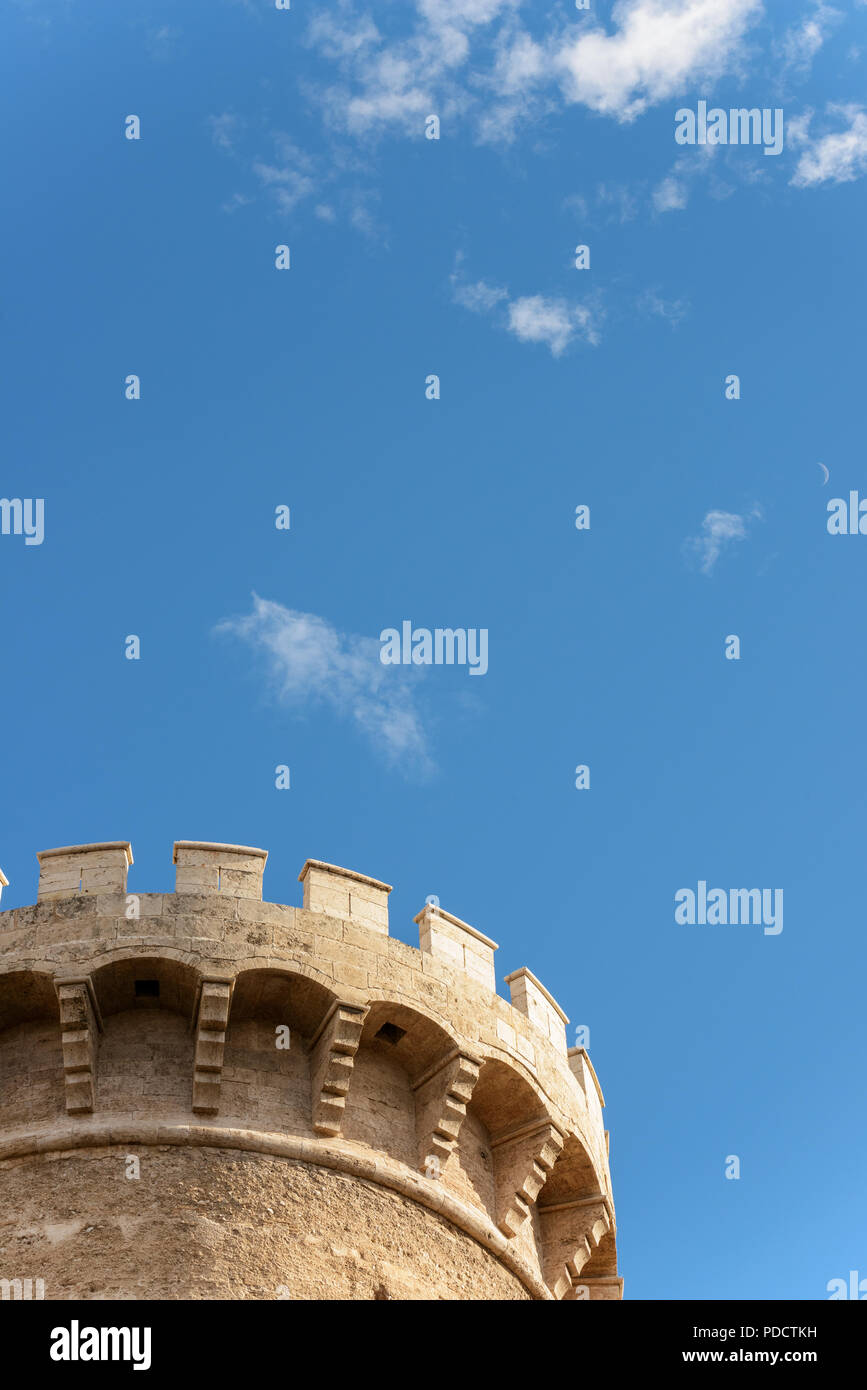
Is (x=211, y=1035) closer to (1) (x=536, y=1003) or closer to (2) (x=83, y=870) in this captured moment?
(2) (x=83, y=870)

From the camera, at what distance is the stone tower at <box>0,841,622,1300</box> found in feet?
40.8

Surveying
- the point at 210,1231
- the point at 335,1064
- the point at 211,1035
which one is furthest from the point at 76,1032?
the point at 335,1064

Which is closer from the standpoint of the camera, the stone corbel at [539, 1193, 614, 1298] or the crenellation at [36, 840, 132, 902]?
the crenellation at [36, 840, 132, 902]

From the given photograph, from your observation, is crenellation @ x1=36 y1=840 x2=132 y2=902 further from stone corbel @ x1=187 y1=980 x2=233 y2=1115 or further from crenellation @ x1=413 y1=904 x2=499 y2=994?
crenellation @ x1=413 y1=904 x2=499 y2=994

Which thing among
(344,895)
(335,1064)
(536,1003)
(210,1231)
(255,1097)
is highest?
(344,895)

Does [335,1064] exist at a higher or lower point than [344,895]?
lower

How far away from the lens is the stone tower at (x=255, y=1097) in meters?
12.4

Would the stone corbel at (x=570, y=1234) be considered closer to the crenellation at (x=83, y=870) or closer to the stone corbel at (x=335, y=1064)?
the stone corbel at (x=335, y=1064)

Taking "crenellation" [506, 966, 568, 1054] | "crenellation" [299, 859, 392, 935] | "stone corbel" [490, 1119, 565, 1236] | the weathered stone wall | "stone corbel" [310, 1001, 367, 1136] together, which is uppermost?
"crenellation" [299, 859, 392, 935]

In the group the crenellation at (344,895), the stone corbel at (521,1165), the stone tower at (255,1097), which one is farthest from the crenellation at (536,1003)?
the crenellation at (344,895)

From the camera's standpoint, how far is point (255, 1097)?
43.9 ft

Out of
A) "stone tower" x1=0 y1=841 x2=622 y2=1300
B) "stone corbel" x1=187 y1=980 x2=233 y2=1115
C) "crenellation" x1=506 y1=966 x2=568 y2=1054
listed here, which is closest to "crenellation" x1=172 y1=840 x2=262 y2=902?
"stone tower" x1=0 y1=841 x2=622 y2=1300
